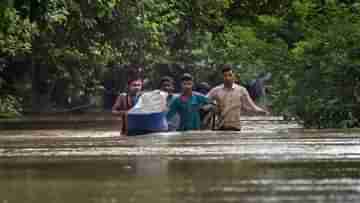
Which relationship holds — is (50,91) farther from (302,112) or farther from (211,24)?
(302,112)

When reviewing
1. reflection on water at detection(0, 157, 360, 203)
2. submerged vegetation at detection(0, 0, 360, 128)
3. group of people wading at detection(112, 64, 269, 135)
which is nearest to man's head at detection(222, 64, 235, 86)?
group of people wading at detection(112, 64, 269, 135)

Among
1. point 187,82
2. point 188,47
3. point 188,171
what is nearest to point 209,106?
point 187,82

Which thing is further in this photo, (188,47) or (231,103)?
(188,47)

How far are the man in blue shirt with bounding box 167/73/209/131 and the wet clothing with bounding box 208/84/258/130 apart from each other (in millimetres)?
310

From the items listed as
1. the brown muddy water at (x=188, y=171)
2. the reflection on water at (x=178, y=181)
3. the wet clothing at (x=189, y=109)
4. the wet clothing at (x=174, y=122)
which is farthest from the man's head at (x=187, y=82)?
the reflection on water at (x=178, y=181)

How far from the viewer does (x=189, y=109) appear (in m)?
18.8

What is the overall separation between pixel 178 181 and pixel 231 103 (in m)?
8.88

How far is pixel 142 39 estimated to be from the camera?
1236 inches

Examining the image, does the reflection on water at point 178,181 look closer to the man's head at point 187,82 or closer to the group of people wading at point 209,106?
the man's head at point 187,82

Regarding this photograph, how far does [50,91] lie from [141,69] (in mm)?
4345

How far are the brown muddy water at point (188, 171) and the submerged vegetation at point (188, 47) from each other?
3987mm

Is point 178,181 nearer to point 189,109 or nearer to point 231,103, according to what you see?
point 231,103

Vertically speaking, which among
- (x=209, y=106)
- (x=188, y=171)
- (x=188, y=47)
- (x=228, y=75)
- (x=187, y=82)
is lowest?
(x=188, y=171)

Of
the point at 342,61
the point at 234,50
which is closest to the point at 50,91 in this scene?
the point at 234,50
